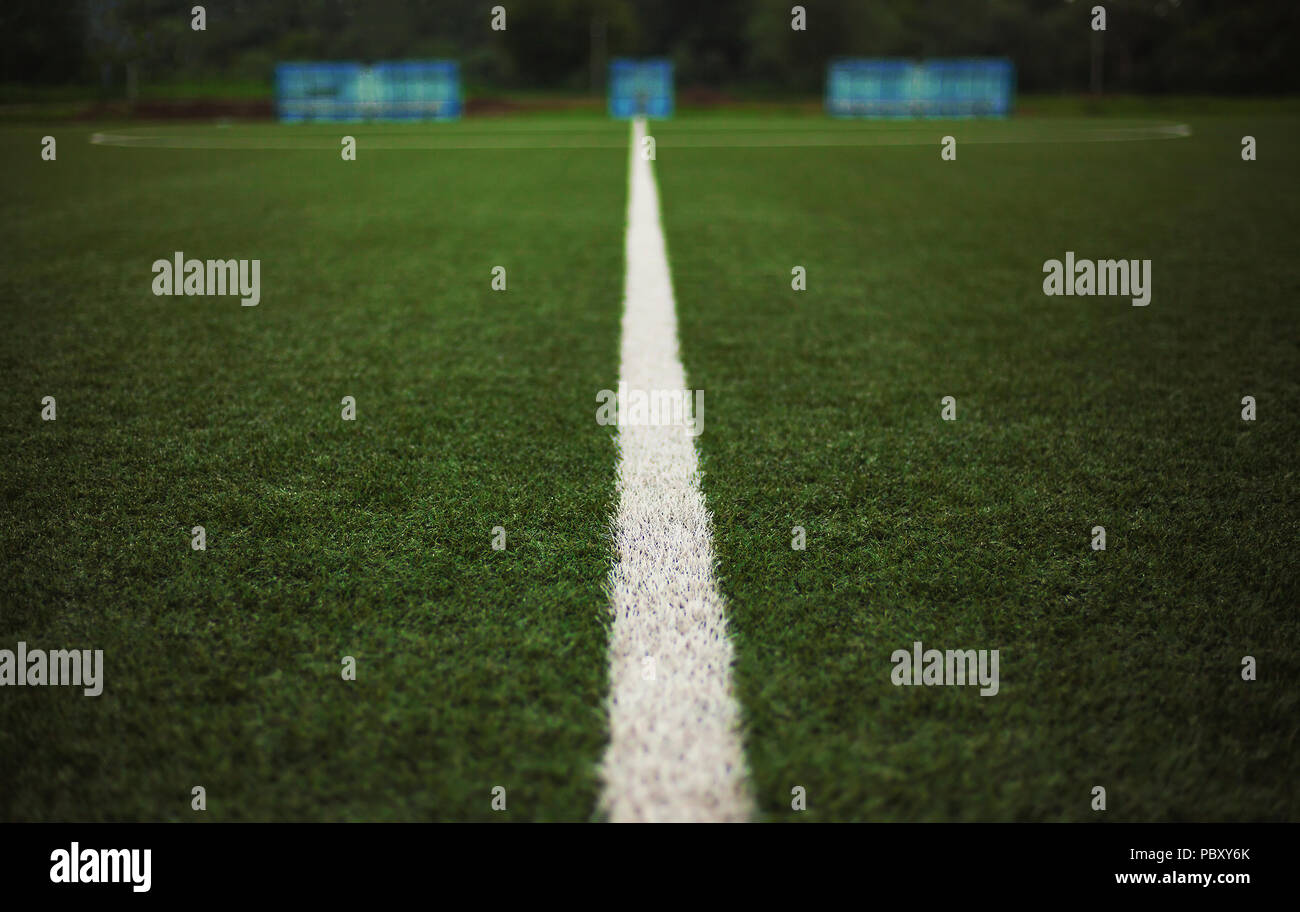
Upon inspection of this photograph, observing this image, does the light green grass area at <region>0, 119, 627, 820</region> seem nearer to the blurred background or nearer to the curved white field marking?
the curved white field marking

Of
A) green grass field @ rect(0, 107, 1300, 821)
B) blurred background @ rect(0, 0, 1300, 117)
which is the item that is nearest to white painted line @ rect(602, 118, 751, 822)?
green grass field @ rect(0, 107, 1300, 821)

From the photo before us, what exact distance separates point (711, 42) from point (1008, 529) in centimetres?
7696

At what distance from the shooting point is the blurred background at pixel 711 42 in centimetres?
4644

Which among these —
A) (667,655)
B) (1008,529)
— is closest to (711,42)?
(1008,529)

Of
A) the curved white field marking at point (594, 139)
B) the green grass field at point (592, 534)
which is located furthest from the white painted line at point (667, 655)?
the curved white field marking at point (594, 139)

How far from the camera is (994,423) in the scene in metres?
2.77

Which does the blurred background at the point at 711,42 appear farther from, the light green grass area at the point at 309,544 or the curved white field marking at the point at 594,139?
the light green grass area at the point at 309,544

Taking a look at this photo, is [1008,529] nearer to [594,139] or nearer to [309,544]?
[309,544]

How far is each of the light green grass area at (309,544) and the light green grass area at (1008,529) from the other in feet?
1.32

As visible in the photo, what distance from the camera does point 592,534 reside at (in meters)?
2.07

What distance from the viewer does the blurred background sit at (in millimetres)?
46438

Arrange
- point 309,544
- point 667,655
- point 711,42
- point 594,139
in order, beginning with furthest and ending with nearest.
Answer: point 711,42, point 594,139, point 309,544, point 667,655

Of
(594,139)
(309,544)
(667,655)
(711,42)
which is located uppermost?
(711,42)
